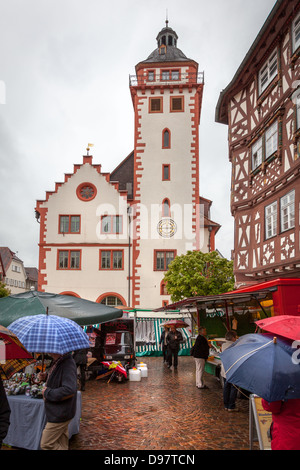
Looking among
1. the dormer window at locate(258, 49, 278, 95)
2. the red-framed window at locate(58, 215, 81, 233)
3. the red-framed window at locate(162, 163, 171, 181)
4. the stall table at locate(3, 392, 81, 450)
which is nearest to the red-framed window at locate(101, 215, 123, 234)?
the red-framed window at locate(58, 215, 81, 233)

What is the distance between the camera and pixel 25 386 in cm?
741

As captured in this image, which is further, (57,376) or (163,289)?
(163,289)

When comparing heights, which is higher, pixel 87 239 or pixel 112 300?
pixel 87 239

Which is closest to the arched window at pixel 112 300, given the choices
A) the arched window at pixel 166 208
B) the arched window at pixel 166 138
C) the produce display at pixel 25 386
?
the arched window at pixel 166 208

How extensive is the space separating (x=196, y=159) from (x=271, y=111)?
17310 mm

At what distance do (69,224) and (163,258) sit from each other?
7868 millimetres

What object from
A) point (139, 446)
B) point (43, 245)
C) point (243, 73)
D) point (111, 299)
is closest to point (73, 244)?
point (43, 245)

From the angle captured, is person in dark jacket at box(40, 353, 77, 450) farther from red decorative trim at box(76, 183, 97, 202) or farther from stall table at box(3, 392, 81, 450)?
red decorative trim at box(76, 183, 97, 202)

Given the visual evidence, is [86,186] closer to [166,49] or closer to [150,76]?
[150,76]

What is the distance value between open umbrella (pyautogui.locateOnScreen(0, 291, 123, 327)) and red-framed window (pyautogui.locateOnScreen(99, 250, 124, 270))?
19703mm

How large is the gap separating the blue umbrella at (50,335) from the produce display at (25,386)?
1.52 metres

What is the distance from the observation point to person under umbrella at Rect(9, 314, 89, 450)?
5.09 m

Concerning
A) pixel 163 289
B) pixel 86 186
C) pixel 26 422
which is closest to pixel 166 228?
pixel 163 289

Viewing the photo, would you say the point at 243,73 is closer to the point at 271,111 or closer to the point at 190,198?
the point at 271,111
